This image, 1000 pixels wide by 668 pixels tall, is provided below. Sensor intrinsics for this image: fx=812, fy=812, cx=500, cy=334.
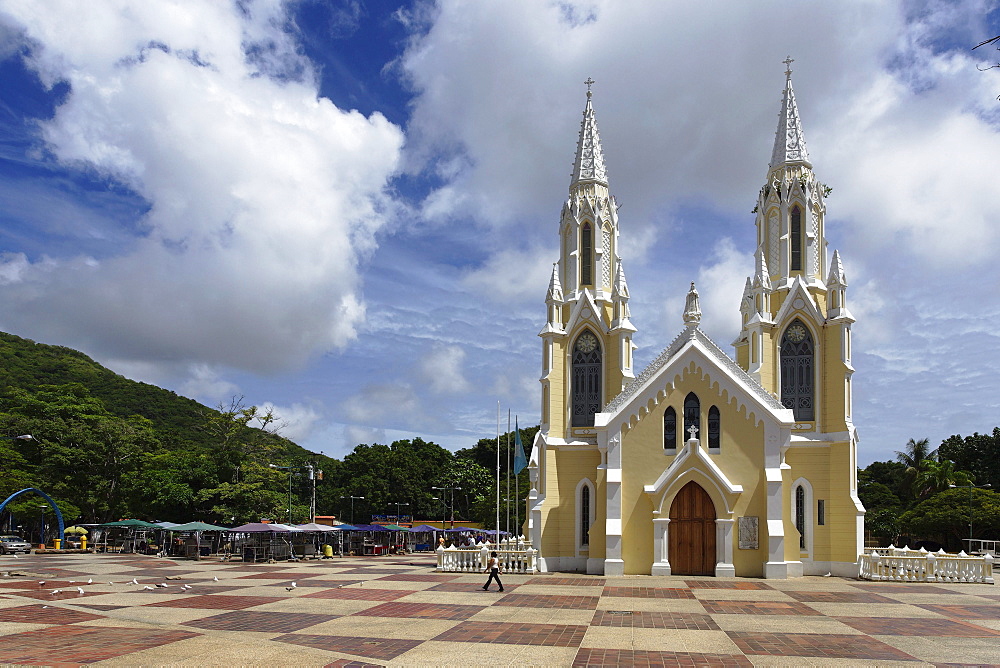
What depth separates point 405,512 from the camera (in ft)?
299

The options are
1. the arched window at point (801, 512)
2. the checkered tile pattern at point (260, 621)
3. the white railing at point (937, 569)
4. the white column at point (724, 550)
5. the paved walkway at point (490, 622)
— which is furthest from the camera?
the arched window at point (801, 512)

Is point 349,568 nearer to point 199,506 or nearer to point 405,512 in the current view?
point 199,506

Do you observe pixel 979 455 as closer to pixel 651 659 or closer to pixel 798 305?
pixel 798 305

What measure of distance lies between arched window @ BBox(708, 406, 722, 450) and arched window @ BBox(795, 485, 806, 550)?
421 centimetres

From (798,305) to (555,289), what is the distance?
10084mm

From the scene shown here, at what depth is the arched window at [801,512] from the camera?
104ft

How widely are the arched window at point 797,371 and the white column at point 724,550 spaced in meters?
6.16

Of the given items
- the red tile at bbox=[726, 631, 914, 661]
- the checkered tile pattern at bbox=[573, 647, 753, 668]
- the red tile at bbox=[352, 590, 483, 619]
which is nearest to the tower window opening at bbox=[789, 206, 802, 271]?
the red tile at bbox=[726, 631, 914, 661]

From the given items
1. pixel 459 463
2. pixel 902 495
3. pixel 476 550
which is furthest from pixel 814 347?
pixel 459 463

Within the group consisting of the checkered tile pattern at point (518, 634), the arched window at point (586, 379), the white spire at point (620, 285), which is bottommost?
the checkered tile pattern at point (518, 634)

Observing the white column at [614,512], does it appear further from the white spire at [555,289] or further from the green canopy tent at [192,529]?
the green canopy tent at [192,529]

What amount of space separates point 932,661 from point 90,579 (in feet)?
81.2

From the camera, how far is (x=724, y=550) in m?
29.3

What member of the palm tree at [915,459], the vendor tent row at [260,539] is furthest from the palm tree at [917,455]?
the vendor tent row at [260,539]
